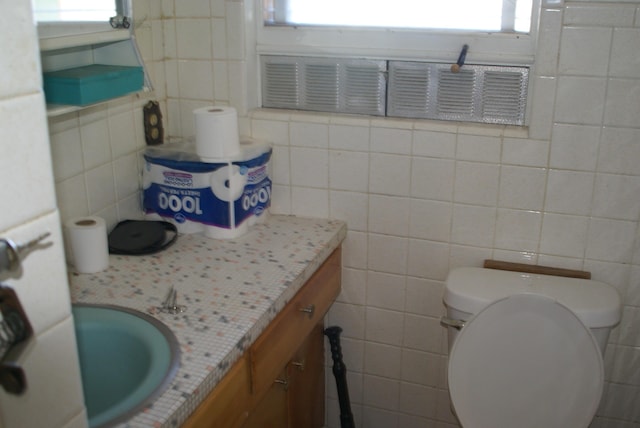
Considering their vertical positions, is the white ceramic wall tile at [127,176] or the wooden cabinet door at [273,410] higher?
the white ceramic wall tile at [127,176]

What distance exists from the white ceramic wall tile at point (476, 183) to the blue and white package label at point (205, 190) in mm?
542

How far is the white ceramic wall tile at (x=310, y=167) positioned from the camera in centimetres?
188

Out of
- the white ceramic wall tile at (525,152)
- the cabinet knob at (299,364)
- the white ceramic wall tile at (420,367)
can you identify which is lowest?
the white ceramic wall tile at (420,367)

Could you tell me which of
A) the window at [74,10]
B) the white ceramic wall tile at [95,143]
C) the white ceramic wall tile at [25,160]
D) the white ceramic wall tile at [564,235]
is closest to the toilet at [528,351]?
the white ceramic wall tile at [564,235]

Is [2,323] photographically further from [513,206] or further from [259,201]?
[513,206]

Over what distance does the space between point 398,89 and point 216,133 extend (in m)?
0.53

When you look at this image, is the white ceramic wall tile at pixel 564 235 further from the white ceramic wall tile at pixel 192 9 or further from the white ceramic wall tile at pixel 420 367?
the white ceramic wall tile at pixel 192 9

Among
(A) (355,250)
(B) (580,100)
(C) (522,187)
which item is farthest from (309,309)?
(B) (580,100)

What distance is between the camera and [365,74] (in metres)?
1.86

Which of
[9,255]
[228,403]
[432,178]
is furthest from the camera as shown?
[432,178]

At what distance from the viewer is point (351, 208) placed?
1896mm

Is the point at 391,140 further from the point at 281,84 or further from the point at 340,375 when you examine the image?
the point at 340,375

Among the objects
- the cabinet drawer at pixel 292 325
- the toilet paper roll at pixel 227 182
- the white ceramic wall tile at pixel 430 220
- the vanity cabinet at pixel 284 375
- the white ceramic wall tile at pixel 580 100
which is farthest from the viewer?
A: the white ceramic wall tile at pixel 430 220

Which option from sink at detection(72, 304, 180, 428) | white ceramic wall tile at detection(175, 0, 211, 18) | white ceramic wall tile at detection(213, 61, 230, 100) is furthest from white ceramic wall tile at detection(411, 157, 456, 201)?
sink at detection(72, 304, 180, 428)
